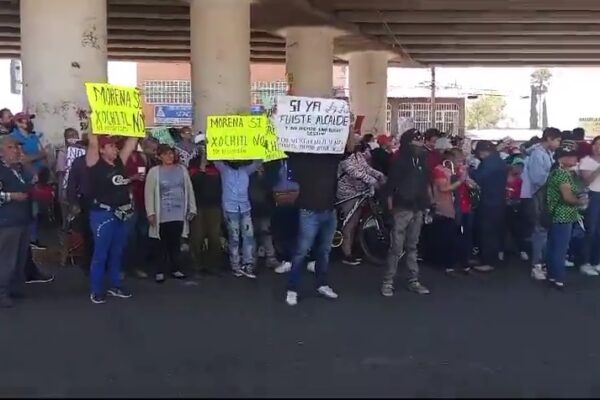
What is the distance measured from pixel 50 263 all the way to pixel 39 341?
423 centimetres

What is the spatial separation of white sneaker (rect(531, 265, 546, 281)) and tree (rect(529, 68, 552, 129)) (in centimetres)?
7864

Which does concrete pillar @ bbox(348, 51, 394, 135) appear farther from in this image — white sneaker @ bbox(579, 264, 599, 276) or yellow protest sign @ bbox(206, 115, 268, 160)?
yellow protest sign @ bbox(206, 115, 268, 160)

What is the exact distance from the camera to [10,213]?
30.2 ft

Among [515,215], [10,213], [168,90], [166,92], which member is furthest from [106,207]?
[168,90]

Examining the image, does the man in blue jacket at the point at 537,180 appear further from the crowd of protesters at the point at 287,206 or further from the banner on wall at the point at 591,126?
the banner on wall at the point at 591,126

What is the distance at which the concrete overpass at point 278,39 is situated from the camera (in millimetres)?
14008

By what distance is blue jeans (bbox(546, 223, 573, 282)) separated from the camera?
10.2 meters

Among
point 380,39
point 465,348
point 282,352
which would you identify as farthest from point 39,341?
point 380,39

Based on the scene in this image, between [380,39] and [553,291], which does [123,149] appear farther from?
[380,39]

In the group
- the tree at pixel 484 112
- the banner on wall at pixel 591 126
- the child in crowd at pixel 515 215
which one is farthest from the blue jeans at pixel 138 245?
the tree at pixel 484 112

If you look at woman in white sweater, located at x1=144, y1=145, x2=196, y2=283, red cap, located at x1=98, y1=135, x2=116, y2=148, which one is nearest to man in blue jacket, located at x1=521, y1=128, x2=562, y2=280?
woman in white sweater, located at x1=144, y1=145, x2=196, y2=283

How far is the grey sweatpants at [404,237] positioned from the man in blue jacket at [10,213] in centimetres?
406

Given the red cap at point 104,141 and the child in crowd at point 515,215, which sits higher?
the red cap at point 104,141

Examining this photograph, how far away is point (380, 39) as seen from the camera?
33188mm
